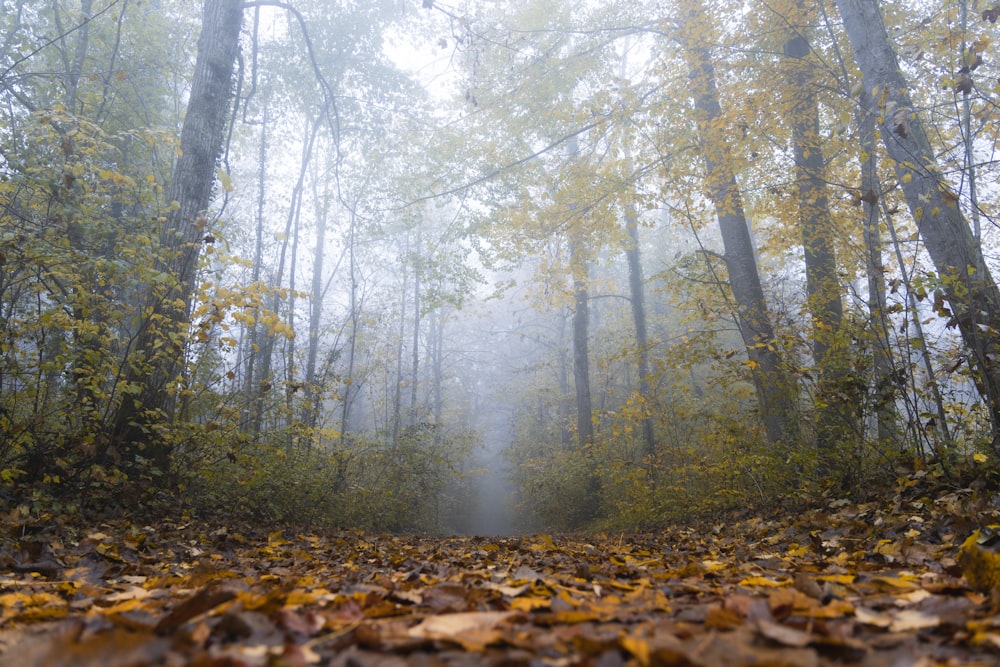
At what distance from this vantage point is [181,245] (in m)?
4.21

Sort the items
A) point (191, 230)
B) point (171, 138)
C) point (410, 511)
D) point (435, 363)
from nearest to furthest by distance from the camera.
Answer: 1. point (171, 138)
2. point (191, 230)
3. point (410, 511)
4. point (435, 363)

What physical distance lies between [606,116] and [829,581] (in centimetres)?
714

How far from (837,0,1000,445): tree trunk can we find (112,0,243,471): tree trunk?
5261 mm

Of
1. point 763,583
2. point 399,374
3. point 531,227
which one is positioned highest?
point 531,227

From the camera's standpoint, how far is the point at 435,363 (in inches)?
965

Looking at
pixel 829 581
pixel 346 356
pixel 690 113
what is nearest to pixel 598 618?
pixel 829 581

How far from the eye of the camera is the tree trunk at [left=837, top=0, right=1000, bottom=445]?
353 cm

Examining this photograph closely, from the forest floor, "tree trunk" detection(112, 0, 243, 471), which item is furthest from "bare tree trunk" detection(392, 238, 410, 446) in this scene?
the forest floor

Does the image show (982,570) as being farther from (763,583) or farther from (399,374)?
(399,374)

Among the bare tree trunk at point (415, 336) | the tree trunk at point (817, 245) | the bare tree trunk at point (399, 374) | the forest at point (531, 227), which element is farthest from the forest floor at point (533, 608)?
the bare tree trunk at point (399, 374)

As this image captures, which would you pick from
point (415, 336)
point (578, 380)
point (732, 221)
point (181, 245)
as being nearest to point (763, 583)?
point (181, 245)

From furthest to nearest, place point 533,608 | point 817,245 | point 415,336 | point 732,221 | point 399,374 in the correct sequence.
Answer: point 415,336 → point 399,374 → point 817,245 → point 732,221 → point 533,608

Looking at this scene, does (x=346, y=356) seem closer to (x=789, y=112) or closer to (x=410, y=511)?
(x=410, y=511)

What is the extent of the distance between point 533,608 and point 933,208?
3.93 m
